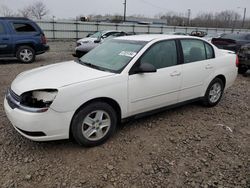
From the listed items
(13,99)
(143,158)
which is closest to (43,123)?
(13,99)

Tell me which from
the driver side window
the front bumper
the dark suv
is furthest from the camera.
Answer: the dark suv

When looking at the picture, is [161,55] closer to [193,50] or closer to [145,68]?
[145,68]

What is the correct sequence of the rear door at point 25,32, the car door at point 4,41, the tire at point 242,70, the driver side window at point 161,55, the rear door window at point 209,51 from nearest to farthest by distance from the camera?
the driver side window at point 161,55, the rear door window at point 209,51, the tire at point 242,70, the car door at point 4,41, the rear door at point 25,32

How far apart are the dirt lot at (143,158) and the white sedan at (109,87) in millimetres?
298

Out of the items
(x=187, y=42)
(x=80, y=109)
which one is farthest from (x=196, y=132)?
(x=80, y=109)

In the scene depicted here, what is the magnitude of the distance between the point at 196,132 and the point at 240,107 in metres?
1.82

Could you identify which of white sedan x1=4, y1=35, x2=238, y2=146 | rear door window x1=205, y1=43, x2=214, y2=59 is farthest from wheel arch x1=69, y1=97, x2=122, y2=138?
rear door window x1=205, y1=43, x2=214, y2=59

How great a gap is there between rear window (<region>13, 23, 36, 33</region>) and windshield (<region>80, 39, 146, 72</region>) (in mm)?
6511

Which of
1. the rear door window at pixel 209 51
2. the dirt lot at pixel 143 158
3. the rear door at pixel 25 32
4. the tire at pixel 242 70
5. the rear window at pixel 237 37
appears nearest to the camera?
the dirt lot at pixel 143 158

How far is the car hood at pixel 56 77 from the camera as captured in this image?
2898 mm

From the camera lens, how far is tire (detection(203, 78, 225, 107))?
4.61 m

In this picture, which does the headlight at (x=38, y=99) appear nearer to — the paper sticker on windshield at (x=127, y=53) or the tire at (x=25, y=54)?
the paper sticker on windshield at (x=127, y=53)

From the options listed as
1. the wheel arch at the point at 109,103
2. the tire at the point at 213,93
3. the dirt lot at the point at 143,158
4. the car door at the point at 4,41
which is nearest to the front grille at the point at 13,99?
the dirt lot at the point at 143,158

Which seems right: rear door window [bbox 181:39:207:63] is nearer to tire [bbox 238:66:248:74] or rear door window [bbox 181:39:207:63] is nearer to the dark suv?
tire [bbox 238:66:248:74]
